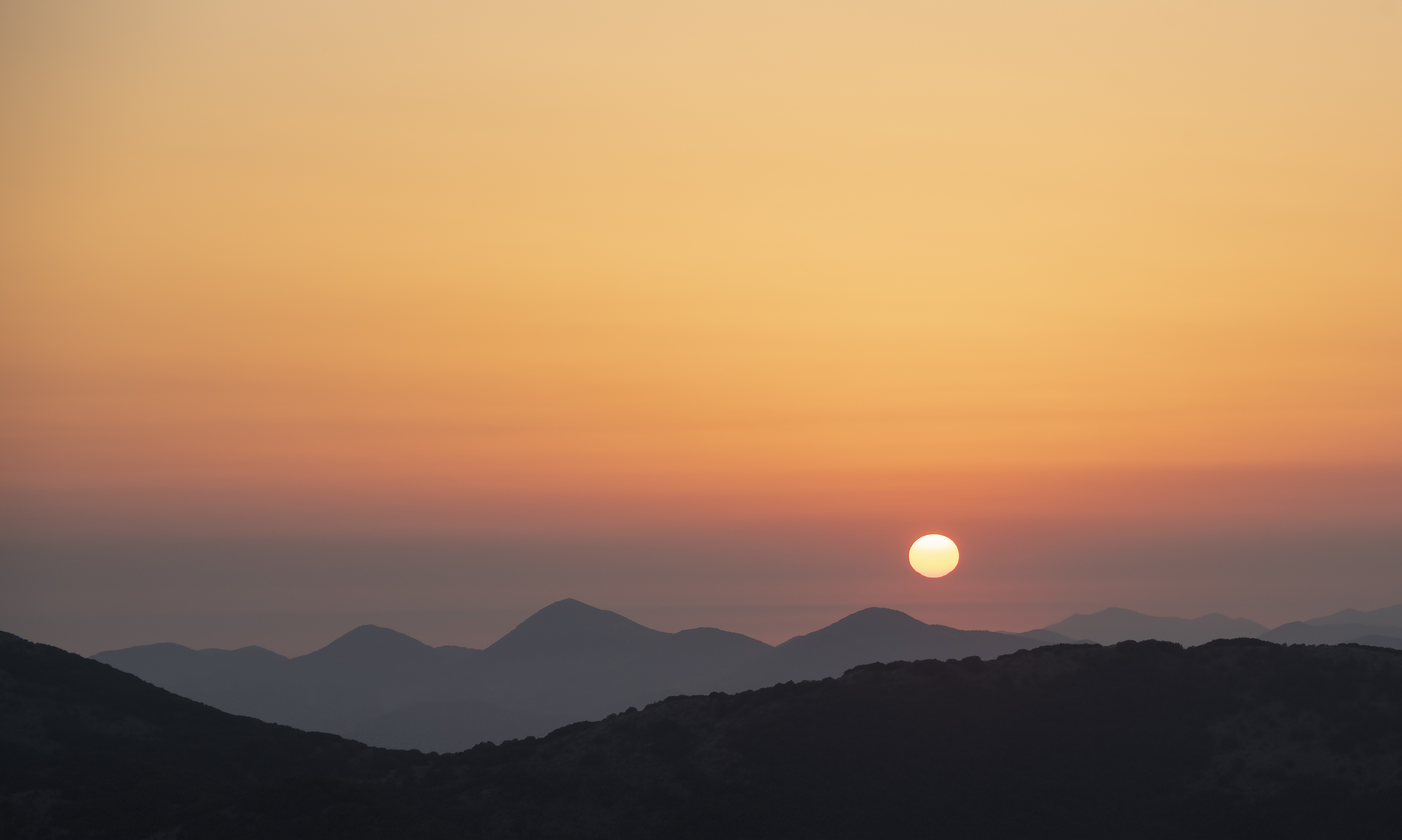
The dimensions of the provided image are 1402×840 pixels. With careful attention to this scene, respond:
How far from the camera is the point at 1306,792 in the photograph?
76.0m

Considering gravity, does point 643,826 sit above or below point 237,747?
below

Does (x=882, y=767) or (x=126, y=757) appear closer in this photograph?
(x=882, y=767)

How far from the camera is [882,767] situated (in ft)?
275

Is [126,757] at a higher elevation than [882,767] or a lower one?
higher

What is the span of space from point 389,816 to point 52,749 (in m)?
46.5

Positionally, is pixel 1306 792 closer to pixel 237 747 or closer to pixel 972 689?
pixel 972 689

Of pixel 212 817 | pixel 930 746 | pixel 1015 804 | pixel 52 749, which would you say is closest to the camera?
pixel 212 817

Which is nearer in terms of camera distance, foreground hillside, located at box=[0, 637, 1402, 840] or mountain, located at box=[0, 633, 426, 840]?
foreground hillside, located at box=[0, 637, 1402, 840]

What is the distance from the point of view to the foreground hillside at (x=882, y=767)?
7481 cm

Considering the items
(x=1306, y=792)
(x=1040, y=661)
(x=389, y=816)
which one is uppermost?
(x=1040, y=661)

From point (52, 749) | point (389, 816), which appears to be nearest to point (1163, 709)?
point (389, 816)

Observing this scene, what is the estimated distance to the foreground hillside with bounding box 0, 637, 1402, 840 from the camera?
245 ft

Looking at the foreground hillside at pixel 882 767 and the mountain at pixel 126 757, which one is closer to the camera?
the foreground hillside at pixel 882 767

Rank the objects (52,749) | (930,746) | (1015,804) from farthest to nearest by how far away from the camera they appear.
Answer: (52,749) → (930,746) → (1015,804)
